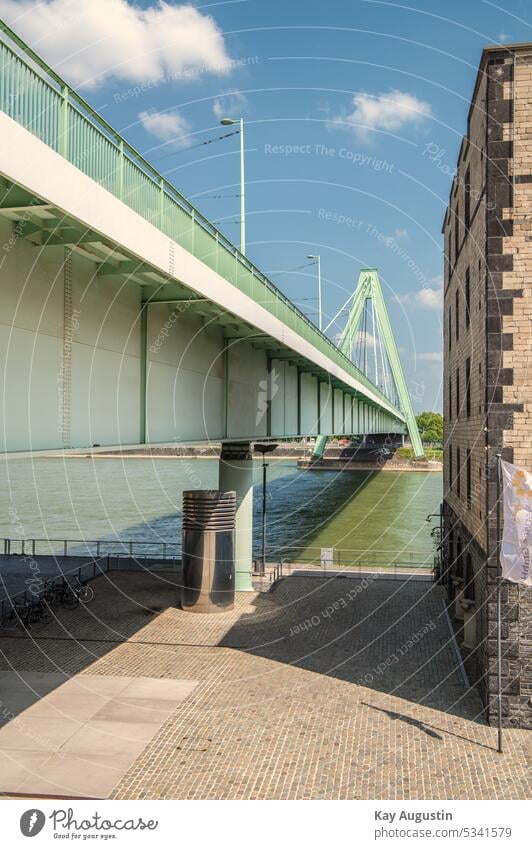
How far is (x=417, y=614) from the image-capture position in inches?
775

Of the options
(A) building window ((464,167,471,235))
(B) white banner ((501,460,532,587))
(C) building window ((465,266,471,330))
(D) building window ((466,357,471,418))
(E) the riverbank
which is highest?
(A) building window ((464,167,471,235))

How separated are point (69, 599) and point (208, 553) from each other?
4183 millimetres

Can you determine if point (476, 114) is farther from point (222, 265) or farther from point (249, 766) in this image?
point (249, 766)

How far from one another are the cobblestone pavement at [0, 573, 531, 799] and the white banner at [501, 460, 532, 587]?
2.61 metres

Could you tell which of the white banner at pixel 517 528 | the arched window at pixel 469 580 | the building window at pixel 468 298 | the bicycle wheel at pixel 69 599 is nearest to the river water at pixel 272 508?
the bicycle wheel at pixel 69 599

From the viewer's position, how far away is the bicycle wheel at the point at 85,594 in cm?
2105

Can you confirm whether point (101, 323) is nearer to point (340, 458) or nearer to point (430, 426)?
point (340, 458)

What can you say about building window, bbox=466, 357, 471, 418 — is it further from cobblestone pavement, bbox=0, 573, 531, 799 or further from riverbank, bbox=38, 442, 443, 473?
riverbank, bbox=38, 442, 443, 473

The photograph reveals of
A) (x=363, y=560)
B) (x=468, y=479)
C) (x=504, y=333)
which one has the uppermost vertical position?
(x=504, y=333)

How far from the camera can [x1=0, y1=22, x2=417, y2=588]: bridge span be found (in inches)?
319

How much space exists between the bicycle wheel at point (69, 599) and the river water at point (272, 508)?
12366 mm

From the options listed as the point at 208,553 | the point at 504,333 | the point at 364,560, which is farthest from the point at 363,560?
the point at 504,333

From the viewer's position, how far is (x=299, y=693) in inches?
531

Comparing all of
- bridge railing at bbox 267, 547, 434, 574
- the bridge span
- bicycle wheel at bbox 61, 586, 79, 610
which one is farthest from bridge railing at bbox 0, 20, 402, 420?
bridge railing at bbox 267, 547, 434, 574
